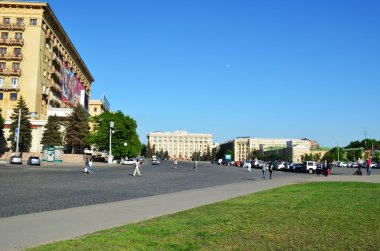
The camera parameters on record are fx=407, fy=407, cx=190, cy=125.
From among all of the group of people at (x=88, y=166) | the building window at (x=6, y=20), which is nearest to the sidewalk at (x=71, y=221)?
the group of people at (x=88, y=166)

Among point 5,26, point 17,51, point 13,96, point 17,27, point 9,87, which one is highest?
point 5,26

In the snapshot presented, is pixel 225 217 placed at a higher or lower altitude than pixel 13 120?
lower

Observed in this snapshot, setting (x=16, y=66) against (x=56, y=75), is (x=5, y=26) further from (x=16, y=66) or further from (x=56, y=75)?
(x=56, y=75)

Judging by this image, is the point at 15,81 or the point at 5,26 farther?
the point at 5,26

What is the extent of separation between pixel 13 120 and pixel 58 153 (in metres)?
12.3

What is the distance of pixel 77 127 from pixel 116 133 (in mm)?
9722

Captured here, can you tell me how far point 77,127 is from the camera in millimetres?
85875

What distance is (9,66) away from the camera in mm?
78500

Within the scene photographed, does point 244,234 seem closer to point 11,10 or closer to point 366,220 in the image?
point 366,220

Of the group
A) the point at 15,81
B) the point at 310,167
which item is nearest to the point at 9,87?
the point at 15,81

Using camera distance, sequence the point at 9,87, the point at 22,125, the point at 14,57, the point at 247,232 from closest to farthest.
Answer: the point at 247,232 < the point at 22,125 < the point at 9,87 < the point at 14,57

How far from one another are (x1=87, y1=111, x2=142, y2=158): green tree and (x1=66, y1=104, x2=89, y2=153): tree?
3.73 metres

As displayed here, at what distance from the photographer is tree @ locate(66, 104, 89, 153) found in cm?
8550

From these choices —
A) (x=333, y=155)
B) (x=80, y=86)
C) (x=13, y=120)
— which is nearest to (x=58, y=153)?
(x=13, y=120)
